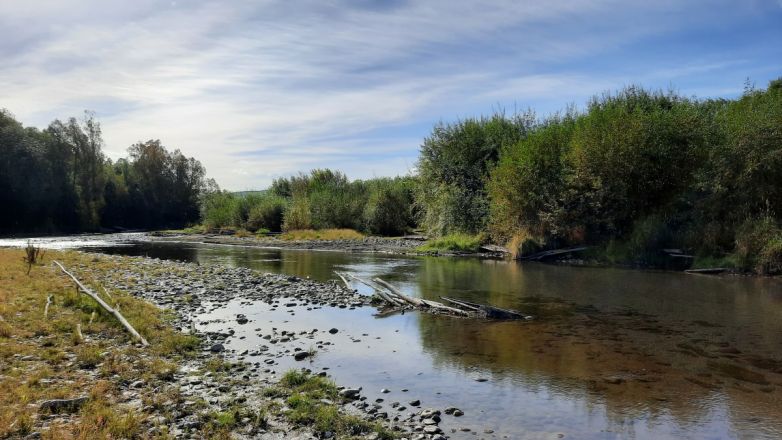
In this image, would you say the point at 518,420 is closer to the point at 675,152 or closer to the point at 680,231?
the point at 680,231

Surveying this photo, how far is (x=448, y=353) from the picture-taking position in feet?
38.7

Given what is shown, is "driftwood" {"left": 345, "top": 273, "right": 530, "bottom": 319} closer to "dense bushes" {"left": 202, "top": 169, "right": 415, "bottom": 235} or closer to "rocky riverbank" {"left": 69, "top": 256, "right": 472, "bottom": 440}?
"rocky riverbank" {"left": 69, "top": 256, "right": 472, "bottom": 440}

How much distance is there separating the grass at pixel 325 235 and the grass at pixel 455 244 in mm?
14491

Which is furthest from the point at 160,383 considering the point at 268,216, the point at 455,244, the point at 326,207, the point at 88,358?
the point at 268,216

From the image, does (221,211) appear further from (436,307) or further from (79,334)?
(79,334)

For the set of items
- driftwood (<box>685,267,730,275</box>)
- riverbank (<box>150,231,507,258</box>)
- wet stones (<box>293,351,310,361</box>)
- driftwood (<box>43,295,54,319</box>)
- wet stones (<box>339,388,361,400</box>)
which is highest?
riverbank (<box>150,231,507,258</box>)

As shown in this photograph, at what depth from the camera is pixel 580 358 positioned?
37.3ft

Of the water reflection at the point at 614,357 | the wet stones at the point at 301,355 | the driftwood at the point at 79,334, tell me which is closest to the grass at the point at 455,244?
the water reflection at the point at 614,357

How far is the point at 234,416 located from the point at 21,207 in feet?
273

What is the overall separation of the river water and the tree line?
7299cm

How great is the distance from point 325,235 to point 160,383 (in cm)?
4760

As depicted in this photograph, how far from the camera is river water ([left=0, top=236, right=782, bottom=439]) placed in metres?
8.07

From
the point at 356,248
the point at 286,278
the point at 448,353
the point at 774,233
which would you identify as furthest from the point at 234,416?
the point at 356,248

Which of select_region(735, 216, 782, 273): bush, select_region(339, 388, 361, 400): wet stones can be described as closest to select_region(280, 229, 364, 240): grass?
select_region(735, 216, 782, 273): bush
